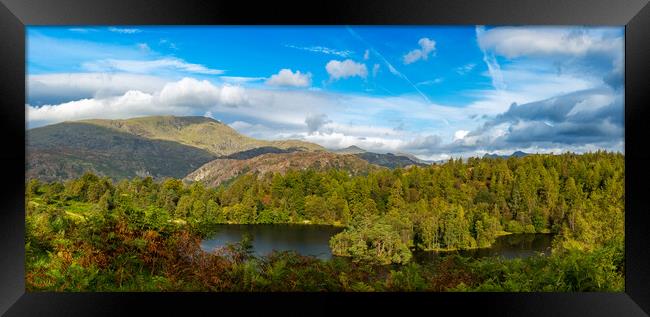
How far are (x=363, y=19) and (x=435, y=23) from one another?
44 cm

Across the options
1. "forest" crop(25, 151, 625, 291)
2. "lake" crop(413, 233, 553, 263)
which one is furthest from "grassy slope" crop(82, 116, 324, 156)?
"lake" crop(413, 233, 553, 263)

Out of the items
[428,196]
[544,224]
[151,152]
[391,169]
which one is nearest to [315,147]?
[391,169]

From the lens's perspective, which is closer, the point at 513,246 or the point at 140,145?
the point at 513,246

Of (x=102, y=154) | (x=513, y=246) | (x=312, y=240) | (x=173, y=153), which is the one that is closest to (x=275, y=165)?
(x=173, y=153)

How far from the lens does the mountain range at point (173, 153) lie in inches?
294

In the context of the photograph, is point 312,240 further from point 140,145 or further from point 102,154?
point 102,154

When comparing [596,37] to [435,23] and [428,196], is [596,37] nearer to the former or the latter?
[428,196]

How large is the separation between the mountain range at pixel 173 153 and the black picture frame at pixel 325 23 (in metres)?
4.01

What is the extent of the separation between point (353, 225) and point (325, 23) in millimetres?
3749

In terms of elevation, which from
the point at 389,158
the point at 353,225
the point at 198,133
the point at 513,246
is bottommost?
the point at 513,246

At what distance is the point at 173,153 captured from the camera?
27.2 ft

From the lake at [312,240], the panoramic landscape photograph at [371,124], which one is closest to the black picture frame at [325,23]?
the lake at [312,240]

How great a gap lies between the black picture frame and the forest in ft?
1.79

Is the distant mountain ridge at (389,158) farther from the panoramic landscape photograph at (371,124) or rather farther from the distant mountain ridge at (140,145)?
the distant mountain ridge at (140,145)
